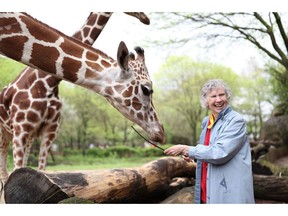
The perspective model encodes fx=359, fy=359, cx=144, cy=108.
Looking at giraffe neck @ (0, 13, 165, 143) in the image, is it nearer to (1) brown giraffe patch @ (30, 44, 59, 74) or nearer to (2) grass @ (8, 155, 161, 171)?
(1) brown giraffe patch @ (30, 44, 59, 74)

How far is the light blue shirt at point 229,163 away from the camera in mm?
1411

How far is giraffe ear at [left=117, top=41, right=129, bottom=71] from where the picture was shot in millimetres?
1884

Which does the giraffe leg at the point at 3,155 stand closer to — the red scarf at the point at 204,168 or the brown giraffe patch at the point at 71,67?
the brown giraffe patch at the point at 71,67

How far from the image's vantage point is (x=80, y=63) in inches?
77.0

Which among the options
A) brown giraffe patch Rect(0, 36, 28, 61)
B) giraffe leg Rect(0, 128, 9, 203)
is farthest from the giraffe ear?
giraffe leg Rect(0, 128, 9, 203)

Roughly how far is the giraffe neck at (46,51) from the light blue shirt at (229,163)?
806 millimetres

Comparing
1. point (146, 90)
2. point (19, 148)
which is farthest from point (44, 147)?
point (146, 90)

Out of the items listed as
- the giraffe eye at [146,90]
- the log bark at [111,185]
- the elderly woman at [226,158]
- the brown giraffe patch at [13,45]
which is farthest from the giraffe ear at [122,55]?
the log bark at [111,185]

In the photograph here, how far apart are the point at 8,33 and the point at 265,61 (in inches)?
166

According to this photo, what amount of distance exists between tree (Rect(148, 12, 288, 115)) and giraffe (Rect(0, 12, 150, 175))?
205 centimetres

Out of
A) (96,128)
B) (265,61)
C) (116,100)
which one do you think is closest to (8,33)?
(116,100)

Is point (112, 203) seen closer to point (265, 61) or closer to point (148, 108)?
point (148, 108)

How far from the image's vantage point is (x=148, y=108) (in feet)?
6.82

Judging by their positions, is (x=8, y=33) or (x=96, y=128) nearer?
(x=8, y=33)
